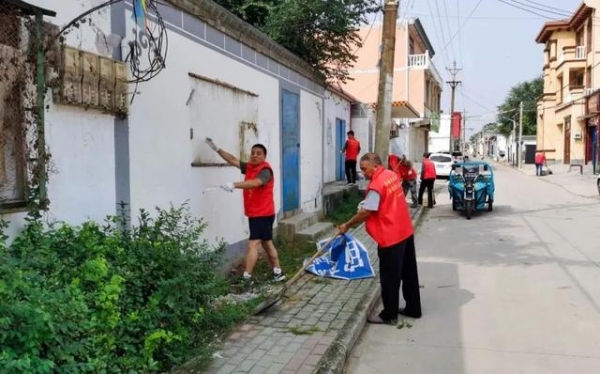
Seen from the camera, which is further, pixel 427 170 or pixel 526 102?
pixel 526 102

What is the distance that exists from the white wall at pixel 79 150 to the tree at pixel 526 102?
61.0 m

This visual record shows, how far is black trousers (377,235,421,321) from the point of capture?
5195 mm

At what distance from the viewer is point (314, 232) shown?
9008 mm

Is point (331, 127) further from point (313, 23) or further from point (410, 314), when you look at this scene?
point (410, 314)

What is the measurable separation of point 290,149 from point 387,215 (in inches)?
181

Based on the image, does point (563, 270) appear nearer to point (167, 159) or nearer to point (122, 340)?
point (167, 159)

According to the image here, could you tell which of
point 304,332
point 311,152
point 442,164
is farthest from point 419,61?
point 304,332

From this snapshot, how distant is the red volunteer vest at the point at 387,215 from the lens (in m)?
5.17

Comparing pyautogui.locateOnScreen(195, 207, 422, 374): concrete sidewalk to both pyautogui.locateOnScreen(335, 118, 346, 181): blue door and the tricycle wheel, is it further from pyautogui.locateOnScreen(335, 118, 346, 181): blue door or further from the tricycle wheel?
pyautogui.locateOnScreen(335, 118, 346, 181): blue door

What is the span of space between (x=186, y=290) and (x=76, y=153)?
1.45 meters

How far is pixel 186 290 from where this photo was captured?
3.68 m

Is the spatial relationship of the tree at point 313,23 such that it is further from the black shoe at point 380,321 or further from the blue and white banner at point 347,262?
the black shoe at point 380,321

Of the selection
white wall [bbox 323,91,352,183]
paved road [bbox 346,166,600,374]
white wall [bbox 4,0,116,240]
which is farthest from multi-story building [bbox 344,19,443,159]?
white wall [bbox 4,0,116,240]

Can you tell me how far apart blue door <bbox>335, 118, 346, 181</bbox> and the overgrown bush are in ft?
38.0
